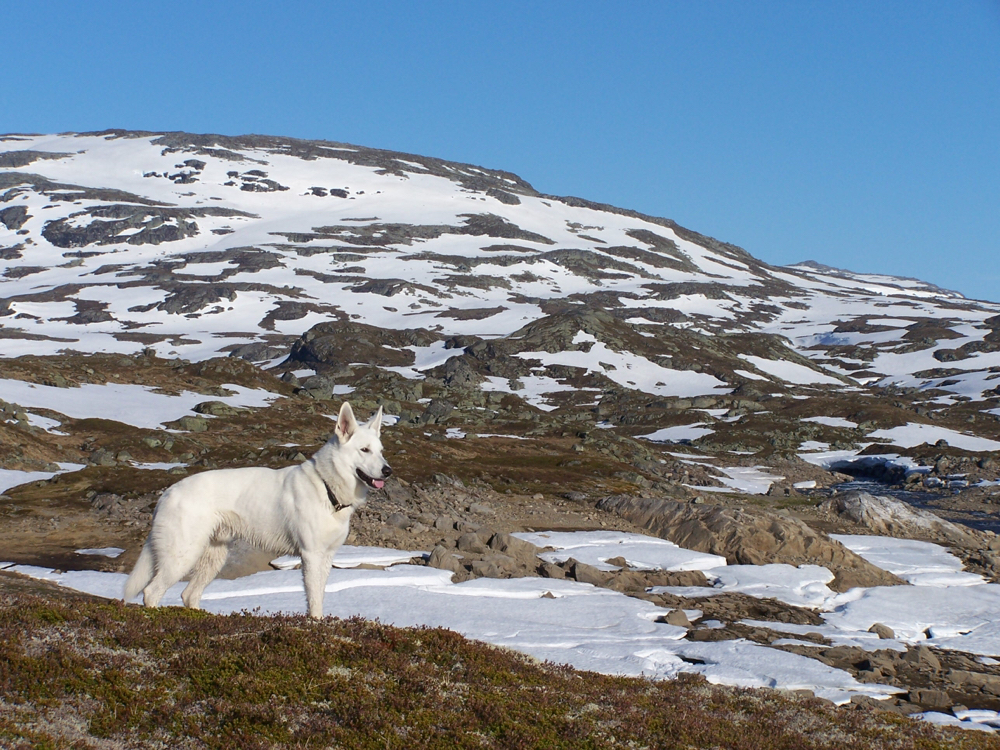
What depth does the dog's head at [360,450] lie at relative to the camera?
36.2ft

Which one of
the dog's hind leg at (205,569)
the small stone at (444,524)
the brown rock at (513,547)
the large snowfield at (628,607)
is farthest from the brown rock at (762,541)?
the dog's hind leg at (205,569)

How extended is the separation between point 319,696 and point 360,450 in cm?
337

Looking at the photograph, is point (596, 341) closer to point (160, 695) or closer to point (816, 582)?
point (816, 582)

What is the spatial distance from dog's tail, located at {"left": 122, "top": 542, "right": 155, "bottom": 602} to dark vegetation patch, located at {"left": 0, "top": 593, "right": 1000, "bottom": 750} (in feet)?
0.98

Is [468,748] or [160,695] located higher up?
[160,695]

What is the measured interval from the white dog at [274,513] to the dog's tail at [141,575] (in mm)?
14

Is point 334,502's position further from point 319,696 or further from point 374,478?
point 319,696

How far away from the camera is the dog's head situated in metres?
11.0

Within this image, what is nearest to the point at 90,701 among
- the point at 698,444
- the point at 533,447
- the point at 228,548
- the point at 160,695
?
the point at 160,695

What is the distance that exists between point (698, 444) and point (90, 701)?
8958 cm

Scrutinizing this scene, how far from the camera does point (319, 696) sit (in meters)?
9.23

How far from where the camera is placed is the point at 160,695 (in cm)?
870

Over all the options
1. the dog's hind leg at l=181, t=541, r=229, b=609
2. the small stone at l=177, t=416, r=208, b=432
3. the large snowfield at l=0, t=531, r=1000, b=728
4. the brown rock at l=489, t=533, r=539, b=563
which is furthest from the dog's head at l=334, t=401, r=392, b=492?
the small stone at l=177, t=416, r=208, b=432

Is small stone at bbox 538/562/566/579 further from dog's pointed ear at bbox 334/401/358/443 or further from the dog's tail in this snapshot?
dog's pointed ear at bbox 334/401/358/443
